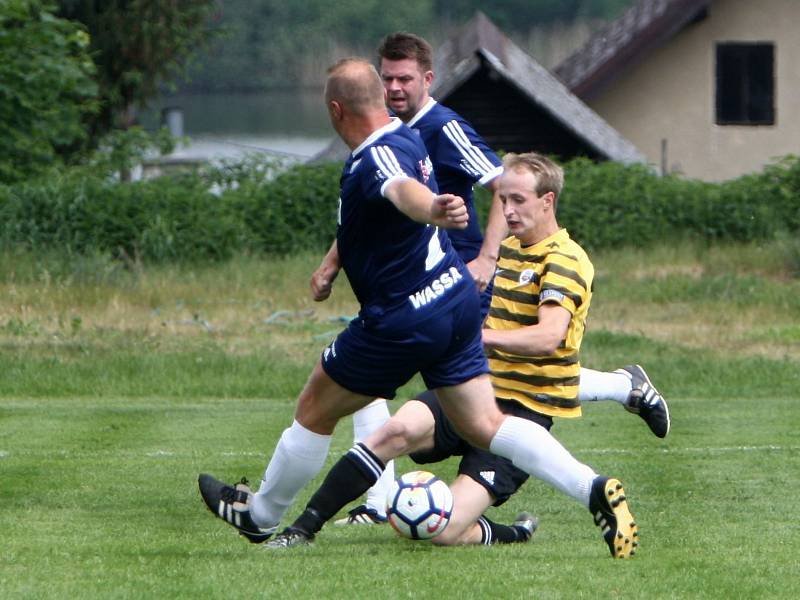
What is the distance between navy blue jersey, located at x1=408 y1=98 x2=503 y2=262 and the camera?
25.7 feet

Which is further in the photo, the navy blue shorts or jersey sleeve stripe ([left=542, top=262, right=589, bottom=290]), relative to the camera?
jersey sleeve stripe ([left=542, top=262, right=589, bottom=290])

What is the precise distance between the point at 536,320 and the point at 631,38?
21.7 meters

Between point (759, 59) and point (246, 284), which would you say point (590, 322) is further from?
point (759, 59)

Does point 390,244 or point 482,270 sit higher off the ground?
point 390,244

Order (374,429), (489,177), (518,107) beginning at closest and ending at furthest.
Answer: (374,429) < (489,177) < (518,107)

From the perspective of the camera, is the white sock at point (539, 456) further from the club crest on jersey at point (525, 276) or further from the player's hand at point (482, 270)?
the player's hand at point (482, 270)

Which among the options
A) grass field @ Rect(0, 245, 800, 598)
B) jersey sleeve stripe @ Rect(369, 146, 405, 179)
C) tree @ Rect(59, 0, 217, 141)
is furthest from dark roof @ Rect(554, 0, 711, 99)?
jersey sleeve stripe @ Rect(369, 146, 405, 179)

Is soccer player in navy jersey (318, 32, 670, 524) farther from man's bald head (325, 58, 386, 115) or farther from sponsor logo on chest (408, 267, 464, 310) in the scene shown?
man's bald head (325, 58, 386, 115)

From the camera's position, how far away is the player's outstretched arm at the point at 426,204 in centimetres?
550

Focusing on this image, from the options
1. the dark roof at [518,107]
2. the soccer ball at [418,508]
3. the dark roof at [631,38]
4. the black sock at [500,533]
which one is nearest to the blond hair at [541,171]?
the soccer ball at [418,508]

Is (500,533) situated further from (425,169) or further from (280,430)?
(280,430)

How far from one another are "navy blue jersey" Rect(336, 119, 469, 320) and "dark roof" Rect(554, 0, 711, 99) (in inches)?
879

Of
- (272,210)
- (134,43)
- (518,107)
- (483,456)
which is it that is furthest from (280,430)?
(134,43)

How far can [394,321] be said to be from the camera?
6062 millimetres
